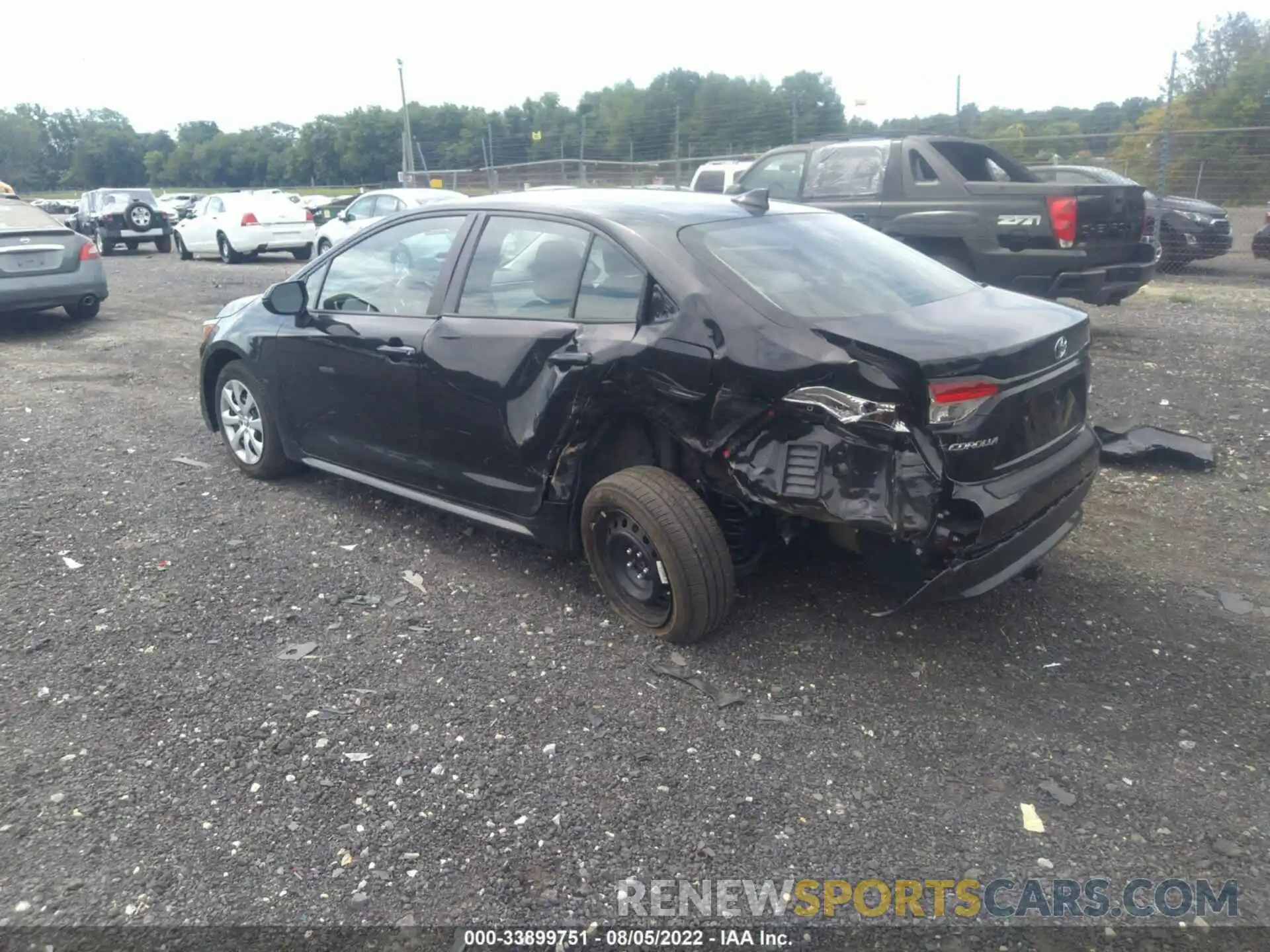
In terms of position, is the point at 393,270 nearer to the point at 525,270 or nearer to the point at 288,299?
the point at 288,299

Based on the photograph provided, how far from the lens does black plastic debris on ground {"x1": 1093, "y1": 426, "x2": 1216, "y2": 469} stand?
5824mm

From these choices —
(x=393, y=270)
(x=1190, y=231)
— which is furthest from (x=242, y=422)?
(x=1190, y=231)

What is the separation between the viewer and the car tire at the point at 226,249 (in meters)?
20.0

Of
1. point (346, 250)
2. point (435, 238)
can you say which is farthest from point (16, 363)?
point (435, 238)

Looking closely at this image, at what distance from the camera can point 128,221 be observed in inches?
909

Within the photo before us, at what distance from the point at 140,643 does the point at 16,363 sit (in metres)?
7.09

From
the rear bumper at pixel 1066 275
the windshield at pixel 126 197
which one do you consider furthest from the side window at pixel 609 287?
the windshield at pixel 126 197

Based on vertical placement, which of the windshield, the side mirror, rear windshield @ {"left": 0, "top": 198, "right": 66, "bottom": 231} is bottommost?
the side mirror

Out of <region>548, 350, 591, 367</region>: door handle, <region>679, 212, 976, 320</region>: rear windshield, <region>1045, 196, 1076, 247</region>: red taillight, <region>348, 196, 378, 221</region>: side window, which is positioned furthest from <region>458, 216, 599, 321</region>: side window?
<region>348, 196, 378, 221</region>: side window

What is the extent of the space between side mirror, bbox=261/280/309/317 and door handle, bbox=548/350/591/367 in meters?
1.84

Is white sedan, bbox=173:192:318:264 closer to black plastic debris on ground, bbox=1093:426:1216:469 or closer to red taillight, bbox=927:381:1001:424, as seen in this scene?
black plastic debris on ground, bbox=1093:426:1216:469

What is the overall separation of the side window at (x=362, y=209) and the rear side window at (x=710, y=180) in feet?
21.2

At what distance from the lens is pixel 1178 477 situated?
5.70 m

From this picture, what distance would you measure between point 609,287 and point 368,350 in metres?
1.42
